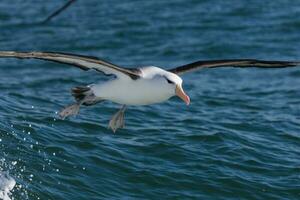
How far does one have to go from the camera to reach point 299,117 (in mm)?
14852

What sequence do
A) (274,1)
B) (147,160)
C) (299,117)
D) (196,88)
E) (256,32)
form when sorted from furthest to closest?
(274,1)
(256,32)
(196,88)
(299,117)
(147,160)

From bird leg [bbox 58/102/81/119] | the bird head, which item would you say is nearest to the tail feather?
bird leg [bbox 58/102/81/119]

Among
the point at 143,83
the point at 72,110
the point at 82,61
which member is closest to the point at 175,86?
the point at 143,83

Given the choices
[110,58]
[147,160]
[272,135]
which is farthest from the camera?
[110,58]

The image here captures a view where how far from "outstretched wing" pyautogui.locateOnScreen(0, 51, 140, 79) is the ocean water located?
167 centimetres

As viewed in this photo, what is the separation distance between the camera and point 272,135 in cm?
1377

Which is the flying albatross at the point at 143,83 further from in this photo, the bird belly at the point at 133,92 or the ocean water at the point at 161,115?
the ocean water at the point at 161,115

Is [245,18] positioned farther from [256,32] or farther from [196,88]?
[196,88]

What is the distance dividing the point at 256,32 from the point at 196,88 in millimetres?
4864

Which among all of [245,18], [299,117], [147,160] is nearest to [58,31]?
[245,18]

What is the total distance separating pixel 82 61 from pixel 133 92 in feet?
2.18

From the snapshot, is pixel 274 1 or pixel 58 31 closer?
pixel 58 31

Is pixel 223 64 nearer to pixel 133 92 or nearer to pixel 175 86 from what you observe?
pixel 175 86

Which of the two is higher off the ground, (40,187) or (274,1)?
(274,1)
